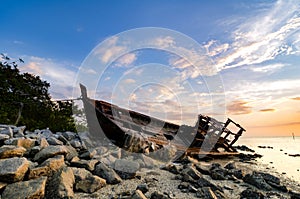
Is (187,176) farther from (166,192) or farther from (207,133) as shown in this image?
(207,133)

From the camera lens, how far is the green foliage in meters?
17.3

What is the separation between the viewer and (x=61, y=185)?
15.0ft

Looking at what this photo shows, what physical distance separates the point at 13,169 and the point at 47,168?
75cm

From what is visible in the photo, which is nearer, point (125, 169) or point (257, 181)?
point (125, 169)

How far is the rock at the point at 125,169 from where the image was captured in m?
6.05

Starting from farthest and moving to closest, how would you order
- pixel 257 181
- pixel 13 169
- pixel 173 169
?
pixel 173 169 → pixel 257 181 → pixel 13 169

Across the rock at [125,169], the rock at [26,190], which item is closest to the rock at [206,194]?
the rock at [125,169]

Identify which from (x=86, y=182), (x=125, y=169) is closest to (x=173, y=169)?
(x=125, y=169)

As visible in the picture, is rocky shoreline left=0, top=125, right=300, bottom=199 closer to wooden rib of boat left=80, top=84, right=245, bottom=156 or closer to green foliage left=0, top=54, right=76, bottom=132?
wooden rib of boat left=80, top=84, right=245, bottom=156

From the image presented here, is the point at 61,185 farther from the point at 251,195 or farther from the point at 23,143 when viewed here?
the point at 251,195

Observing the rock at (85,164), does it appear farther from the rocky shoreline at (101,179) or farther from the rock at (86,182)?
the rock at (86,182)

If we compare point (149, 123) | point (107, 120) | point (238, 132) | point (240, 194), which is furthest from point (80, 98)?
point (238, 132)

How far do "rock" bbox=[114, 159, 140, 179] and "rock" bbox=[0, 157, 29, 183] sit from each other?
7.94ft

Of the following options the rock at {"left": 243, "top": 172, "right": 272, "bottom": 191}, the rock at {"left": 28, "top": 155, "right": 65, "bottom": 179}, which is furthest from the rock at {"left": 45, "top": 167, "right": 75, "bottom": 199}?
the rock at {"left": 243, "top": 172, "right": 272, "bottom": 191}
